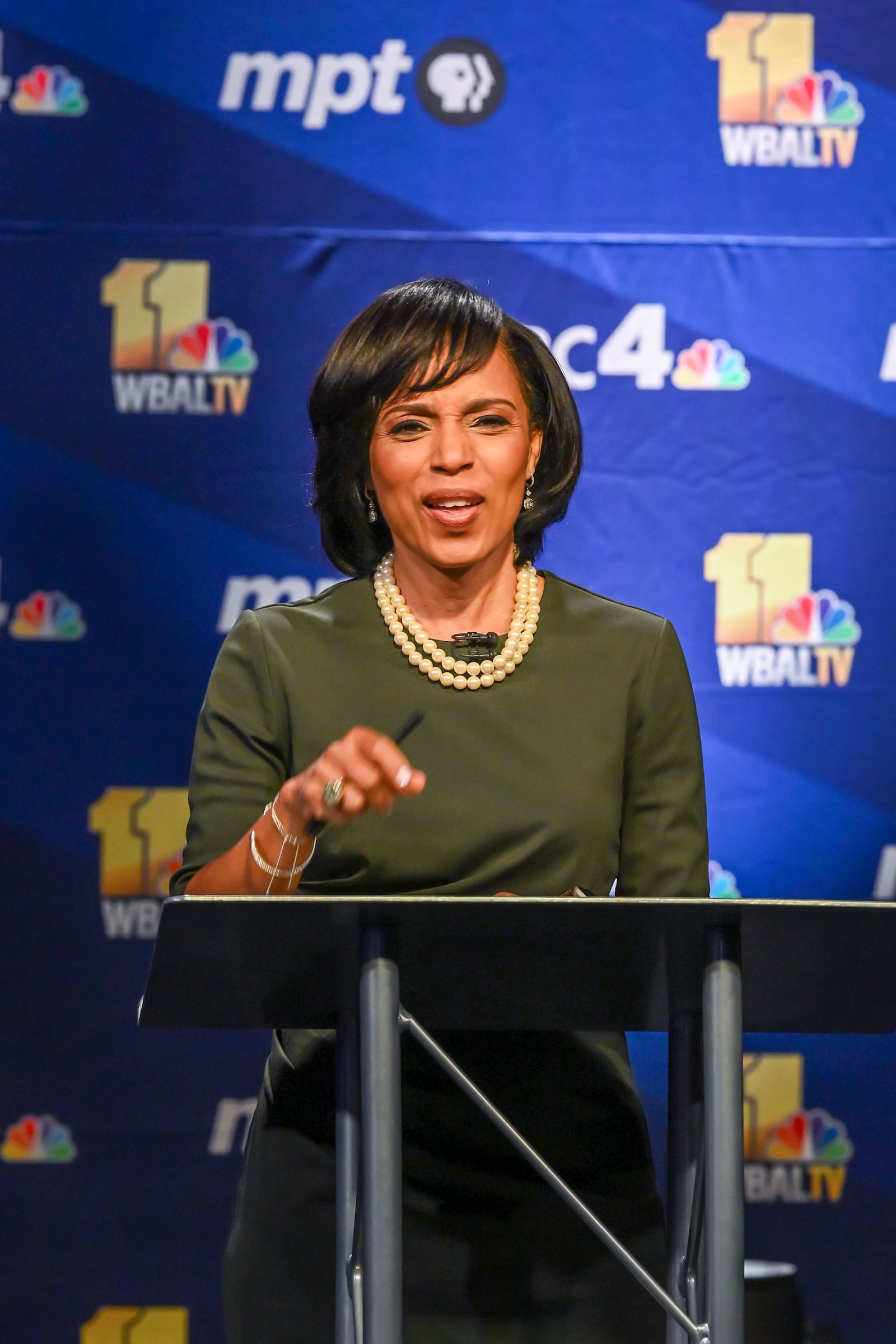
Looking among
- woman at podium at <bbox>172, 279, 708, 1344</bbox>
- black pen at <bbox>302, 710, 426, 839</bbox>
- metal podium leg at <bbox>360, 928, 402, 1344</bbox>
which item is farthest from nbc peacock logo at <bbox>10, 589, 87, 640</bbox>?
metal podium leg at <bbox>360, 928, 402, 1344</bbox>

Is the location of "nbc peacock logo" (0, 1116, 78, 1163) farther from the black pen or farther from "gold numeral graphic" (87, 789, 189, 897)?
the black pen

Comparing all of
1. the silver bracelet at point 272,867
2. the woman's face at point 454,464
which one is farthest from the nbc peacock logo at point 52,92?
the silver bracelet at point 272,867

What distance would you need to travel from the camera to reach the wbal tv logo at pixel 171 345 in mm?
3061

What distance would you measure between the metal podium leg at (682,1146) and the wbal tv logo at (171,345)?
209cm

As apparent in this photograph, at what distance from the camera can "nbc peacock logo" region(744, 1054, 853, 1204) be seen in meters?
2.97

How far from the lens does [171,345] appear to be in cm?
307

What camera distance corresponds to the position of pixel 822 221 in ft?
10.2

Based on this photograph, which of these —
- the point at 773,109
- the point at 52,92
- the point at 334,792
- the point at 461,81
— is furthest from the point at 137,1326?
the point at 773,109

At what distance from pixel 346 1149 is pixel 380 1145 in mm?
149

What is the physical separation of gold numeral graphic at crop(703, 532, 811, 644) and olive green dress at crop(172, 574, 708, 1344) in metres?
1.48

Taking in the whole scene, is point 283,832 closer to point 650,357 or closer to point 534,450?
point 534,450

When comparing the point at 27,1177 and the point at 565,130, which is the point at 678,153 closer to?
the point at 565,130

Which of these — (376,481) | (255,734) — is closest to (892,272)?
(376,481)

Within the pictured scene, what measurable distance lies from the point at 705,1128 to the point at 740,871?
197cm
